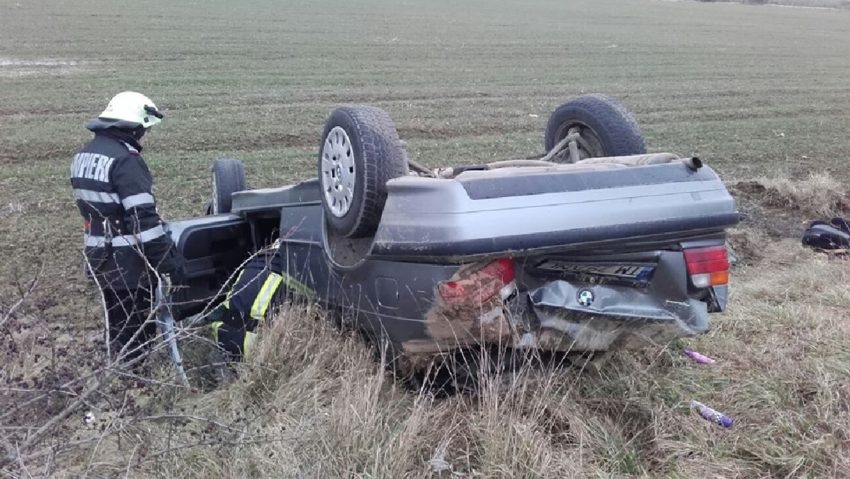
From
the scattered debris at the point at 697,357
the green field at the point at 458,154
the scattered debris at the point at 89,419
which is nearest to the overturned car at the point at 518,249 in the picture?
the green field at the point at 458,154

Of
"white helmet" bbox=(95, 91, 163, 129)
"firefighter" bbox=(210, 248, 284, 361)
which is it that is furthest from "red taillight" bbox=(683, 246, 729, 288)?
"white helmet" bbox=(95, 91, 163, 129)

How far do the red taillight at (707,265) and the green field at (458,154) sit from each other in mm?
519

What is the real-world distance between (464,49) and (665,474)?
2726 centimetres

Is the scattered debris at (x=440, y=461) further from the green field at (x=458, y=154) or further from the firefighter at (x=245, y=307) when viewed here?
the firefighter at (x=245, y=307)

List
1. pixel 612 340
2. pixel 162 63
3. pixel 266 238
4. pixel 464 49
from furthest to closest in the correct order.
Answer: pixel 464 49 → pixel 162 63 → pixel 266 238 → pixel 612 340

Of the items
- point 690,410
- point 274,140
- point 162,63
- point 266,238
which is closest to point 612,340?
point 690,410

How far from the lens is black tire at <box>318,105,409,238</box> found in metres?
3.08

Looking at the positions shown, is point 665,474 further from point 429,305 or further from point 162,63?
point 162,63

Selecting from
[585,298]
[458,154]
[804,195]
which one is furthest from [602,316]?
[458,154]

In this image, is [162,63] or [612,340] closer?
[612,340]

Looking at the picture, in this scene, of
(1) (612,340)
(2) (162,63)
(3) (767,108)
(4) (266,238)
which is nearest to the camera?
(1) (612,340)

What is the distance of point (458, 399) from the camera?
3199 mm

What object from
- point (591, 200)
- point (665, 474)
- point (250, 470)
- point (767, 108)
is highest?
point (591, 200)

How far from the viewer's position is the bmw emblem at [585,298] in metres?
2.95
